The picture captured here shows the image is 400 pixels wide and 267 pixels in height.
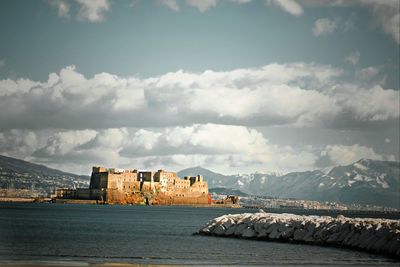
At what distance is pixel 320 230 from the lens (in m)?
44.6

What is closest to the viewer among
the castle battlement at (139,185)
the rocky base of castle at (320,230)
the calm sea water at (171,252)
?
the calm sea water at (171,252)

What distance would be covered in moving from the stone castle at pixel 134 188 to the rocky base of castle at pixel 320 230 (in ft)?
412

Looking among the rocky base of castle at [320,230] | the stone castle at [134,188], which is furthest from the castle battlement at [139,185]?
the rocky base of castle at [320,230]

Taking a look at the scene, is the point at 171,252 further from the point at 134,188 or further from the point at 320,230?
the point at 134,188

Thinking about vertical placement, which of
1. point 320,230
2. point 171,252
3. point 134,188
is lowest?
point 171,252

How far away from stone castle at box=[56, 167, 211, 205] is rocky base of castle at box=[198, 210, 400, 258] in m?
126

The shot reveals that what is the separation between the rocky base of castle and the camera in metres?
37.0

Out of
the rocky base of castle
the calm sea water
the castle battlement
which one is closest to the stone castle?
the castle battlement

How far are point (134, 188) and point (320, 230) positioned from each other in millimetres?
141251

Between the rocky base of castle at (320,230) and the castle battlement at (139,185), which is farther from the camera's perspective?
the castle battlement at (139,185)

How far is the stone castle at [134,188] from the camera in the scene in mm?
178250

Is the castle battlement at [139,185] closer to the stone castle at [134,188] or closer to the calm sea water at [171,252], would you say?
the stone castle at [134,188]

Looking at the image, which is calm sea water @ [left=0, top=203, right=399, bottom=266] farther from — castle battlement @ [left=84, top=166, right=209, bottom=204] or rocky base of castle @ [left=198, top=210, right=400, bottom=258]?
castle battlement @ [left=84, top=166, right=209, bottom=204]

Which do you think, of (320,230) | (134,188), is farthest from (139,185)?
(320,230)
